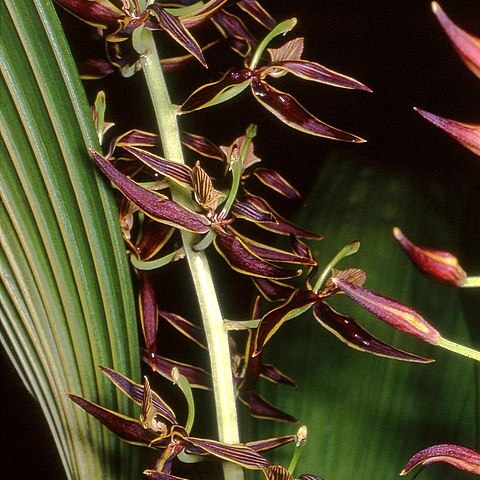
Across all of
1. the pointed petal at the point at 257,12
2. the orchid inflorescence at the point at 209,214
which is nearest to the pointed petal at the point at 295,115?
the orchid inflorescence at the point at 209,214

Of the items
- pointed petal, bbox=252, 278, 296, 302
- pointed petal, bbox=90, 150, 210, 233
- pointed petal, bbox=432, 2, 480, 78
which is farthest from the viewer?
pointed petal, bbox=252, 278, 296, 302

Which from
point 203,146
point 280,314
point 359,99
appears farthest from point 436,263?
point 359,99

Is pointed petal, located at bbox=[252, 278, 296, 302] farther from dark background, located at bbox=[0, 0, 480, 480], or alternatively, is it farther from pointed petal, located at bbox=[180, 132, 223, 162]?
dark background, located at bbox=[0, 0, 480, 480]

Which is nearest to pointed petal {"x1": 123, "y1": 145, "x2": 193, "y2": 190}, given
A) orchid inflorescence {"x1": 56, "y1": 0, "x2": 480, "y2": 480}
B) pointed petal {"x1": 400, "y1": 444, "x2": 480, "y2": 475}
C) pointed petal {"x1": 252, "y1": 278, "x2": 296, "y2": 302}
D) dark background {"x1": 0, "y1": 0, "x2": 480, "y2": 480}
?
orchid inflorescence {"x1": 56, "y1": 0, "x2": 480, "y2": 480}

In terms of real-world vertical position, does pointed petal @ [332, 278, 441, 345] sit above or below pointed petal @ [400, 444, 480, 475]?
above

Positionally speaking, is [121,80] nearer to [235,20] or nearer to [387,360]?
[235,20]

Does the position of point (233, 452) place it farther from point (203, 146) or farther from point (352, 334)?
point (203, 146)

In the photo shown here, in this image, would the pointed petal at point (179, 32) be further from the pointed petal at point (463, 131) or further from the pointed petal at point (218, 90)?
the pointed petal at point (463, 131)
